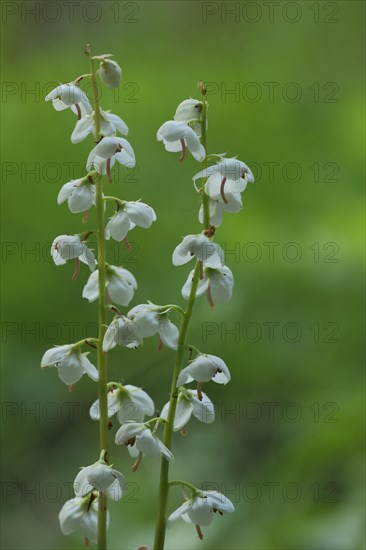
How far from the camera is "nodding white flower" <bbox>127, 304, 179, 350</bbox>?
754 mm

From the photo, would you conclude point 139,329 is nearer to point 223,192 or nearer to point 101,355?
point 101,355

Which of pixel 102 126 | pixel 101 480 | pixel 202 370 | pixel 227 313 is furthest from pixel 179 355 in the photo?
pixel 227 313

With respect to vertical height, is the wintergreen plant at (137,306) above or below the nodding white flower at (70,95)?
below

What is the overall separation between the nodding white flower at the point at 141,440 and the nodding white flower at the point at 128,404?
0.05 meters

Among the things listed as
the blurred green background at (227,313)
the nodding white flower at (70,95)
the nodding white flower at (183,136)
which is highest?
the nodding white flower at (70,95)

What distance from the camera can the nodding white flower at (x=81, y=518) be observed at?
2.59ft

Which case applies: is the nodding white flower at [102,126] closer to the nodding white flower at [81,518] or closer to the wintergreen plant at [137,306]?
the wintergreen plant at [137,306]

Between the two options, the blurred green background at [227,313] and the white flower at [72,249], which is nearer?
the white flower at [72,249]

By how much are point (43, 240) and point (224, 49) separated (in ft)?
4.01

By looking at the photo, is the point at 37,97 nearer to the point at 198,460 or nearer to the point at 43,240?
the point at 43,240

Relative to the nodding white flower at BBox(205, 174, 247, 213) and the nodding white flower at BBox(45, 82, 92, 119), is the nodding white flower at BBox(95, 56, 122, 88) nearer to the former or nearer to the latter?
the nodding white flower at BBox(45, 82, 92, 119)

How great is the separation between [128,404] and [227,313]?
1011mm

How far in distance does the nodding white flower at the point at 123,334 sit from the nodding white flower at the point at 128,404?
83 mm

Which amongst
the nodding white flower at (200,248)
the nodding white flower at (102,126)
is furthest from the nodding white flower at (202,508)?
the nodding white flower at (102,126)
